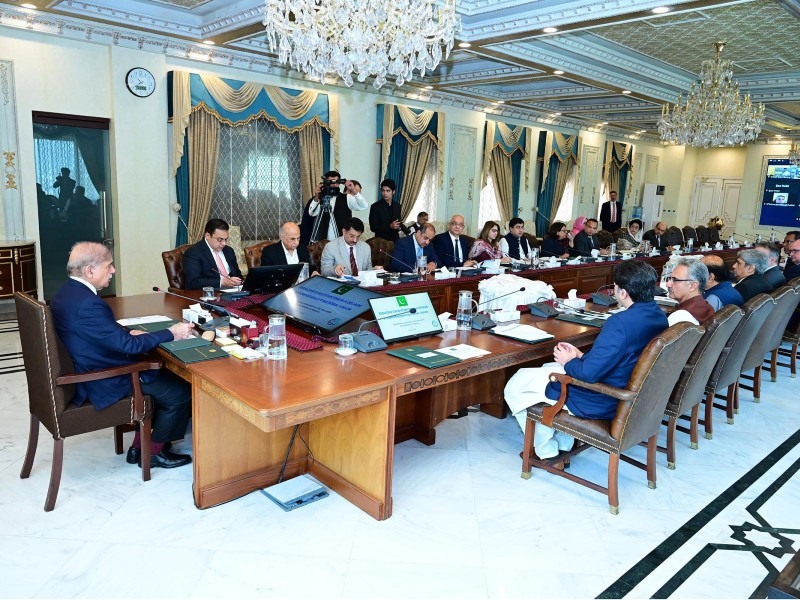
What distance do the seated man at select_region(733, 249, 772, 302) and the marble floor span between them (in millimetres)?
1662

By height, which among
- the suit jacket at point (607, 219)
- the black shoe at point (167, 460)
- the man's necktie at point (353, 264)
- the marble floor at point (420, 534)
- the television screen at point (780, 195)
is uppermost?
the television screen at point (780, 195)

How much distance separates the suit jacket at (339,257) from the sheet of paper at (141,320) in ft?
6.53

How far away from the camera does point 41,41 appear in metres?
5.97

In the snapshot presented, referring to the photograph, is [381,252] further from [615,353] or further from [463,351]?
[615,353]

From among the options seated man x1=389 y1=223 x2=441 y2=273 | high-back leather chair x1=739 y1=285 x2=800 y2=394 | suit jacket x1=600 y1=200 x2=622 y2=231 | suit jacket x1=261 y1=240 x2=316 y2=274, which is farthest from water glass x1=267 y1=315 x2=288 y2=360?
suit jacket x1=600 y1=200 x2=622 y2=231

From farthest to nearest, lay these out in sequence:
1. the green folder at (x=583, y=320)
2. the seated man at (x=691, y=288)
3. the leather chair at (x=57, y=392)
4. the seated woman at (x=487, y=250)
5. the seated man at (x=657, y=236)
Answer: the seated man at (x=657, y=236)
the seated woman at (x=487, y=250)
the green folder at (x=583, y=320)
the seated man at (x=691, y=288)
the leather chair at (x=57, y=392)

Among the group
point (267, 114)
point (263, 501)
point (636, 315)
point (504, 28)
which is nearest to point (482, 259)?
point (504, 28)

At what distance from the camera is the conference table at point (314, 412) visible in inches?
92.7

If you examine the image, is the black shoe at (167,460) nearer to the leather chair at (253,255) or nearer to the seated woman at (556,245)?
the leather chair at (253,255)

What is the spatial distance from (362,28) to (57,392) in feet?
8.03

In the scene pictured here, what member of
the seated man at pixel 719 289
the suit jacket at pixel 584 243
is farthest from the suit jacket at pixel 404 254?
the suit jacket at pixel 584 243

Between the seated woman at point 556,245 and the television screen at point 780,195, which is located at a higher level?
the television screen at point 780,195

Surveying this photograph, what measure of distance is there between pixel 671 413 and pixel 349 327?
1.83 meters

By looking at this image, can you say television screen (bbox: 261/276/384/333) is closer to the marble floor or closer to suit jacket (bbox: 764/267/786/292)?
the marble floor
